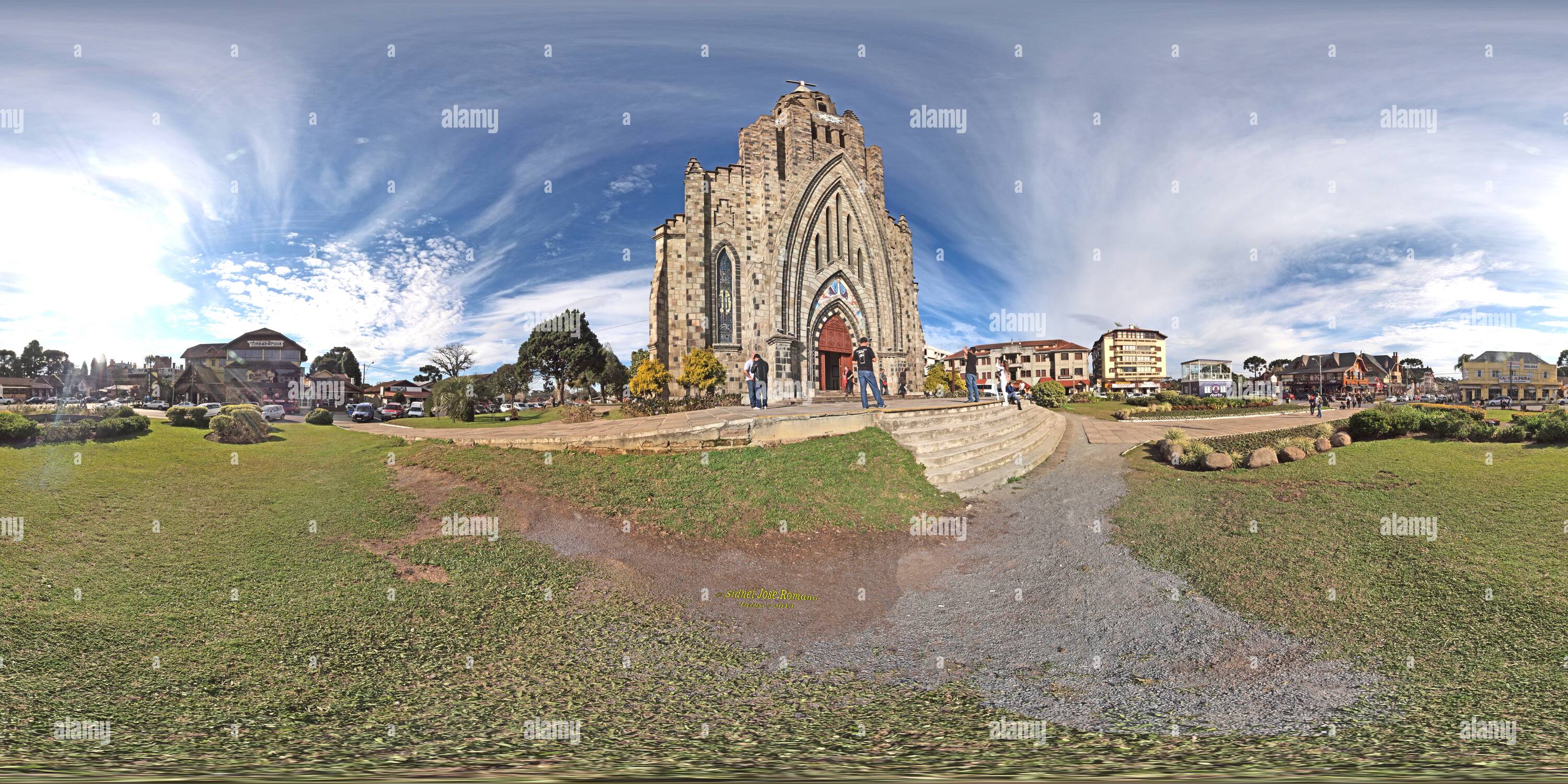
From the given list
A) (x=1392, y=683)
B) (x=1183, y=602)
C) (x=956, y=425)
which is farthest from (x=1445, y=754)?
(x=956, y=425)

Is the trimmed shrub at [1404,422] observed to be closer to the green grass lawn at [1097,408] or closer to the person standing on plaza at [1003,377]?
the person standing on plaza at [1003,377]

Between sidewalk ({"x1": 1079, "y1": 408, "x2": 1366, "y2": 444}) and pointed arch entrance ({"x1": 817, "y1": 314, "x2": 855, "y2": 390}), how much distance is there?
42.2ft

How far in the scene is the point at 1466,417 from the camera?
1087 centimetres

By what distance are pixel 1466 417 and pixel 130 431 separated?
76.6ft

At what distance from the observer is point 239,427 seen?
6.86 meters

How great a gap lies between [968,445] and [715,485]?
808 cm

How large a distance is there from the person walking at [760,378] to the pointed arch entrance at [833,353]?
12.2 metres

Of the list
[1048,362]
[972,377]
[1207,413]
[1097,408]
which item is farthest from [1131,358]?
[972,377]

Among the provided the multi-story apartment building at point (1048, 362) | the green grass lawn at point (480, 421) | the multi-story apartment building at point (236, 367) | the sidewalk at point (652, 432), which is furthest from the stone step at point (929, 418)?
the multi-story apartment building at point (1048, 362)

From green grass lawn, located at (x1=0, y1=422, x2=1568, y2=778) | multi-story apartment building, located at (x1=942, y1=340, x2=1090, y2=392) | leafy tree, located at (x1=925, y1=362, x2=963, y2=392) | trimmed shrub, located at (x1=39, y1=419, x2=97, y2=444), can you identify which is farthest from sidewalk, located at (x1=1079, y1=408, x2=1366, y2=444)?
multi-story apartment building, located at (x1=942, y1=340, x2=1090, y2=392)

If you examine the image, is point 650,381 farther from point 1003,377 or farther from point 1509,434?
point 1509,434

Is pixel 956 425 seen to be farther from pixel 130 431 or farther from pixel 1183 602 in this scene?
pixel 130 431

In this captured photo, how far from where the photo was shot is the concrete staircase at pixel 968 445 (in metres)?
12.2

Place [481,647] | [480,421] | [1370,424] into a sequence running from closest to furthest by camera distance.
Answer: [481,647]
[1370,424]
[480,421]
